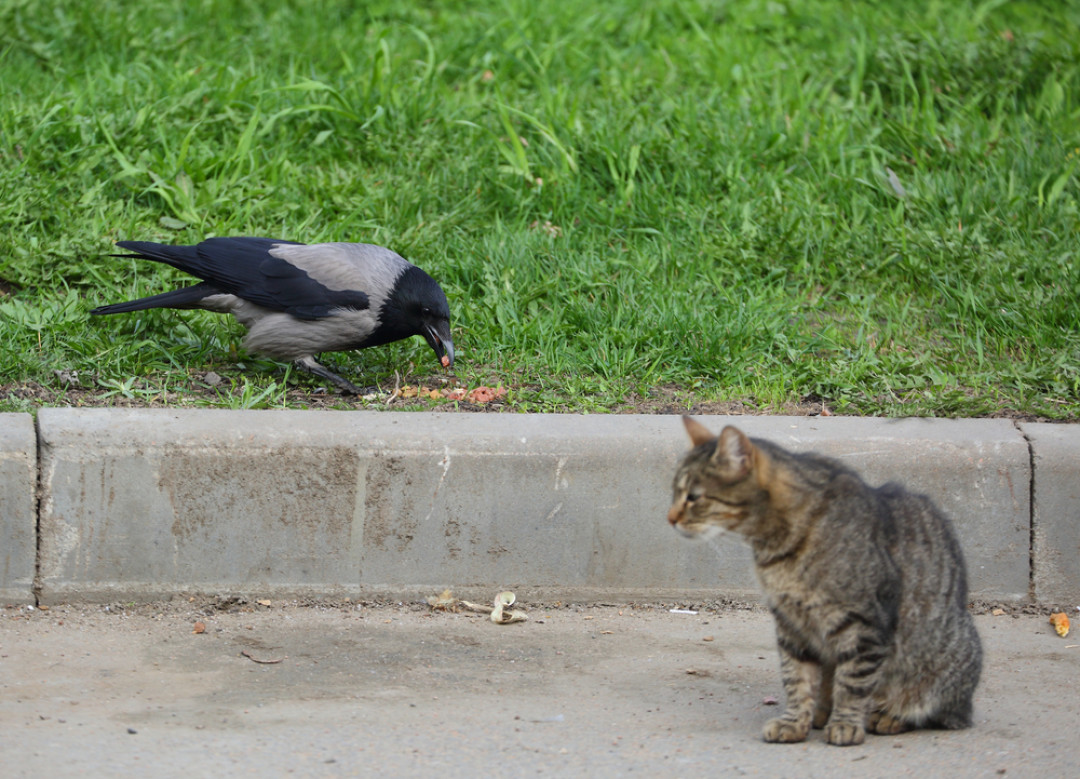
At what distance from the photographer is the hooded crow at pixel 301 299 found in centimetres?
494

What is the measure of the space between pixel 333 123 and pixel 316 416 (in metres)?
2.92

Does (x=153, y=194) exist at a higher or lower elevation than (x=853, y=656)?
higher

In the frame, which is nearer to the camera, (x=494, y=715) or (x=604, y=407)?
(x=494, y=715)

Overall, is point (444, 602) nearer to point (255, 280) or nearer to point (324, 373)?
point (324, 373)

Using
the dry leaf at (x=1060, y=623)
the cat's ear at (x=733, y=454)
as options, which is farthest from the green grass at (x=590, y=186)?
the cat's ear at (x=733, y=454)

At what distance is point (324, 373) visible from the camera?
5000 millimetres

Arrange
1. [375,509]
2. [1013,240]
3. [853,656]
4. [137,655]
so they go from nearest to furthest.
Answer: [853,656], [137,655], [375,509], [1013,240]

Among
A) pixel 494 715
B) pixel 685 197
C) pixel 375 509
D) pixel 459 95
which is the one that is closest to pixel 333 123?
pixel 459 95

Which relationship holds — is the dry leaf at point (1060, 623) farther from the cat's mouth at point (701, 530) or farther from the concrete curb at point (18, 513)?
the concrete curb at point (18, 513)

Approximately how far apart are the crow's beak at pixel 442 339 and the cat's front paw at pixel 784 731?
2.34 metres

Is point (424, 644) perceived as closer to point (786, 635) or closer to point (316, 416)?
point (316, 416)

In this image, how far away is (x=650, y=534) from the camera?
4.07m

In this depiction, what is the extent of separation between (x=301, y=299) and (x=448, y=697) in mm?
2187

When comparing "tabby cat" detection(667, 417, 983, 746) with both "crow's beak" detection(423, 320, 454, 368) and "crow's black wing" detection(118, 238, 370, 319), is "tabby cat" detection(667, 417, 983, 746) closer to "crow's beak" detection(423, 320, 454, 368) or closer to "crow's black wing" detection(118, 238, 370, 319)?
"crow's beak" detection(423, 320, 454, 368)
